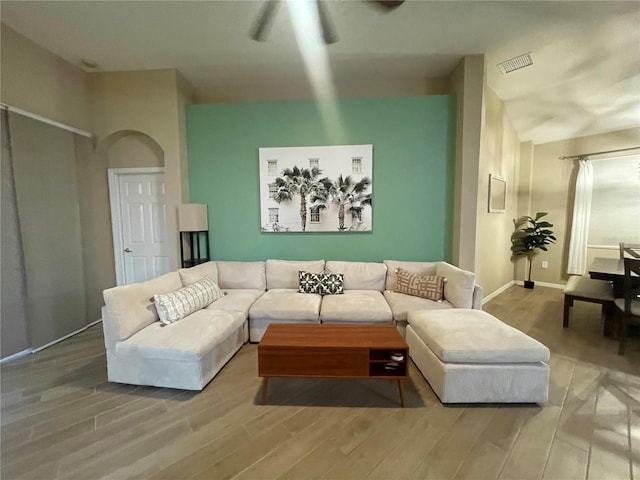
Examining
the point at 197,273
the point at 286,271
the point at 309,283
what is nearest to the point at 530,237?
the point at 309,283

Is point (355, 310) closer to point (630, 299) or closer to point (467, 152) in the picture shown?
point (467, 152)

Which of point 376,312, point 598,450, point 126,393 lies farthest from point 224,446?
point 598,450

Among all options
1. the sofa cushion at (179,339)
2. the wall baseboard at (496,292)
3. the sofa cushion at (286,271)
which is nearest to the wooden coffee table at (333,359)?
the sofa cushion at (179,339)

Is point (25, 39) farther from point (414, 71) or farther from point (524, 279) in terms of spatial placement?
point (524, 279)

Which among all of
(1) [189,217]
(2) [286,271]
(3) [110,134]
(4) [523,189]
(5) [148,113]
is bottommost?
(2) [286,271]

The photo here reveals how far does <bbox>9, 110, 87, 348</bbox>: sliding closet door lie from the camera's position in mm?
2740

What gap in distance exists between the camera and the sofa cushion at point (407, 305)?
2.71 metres

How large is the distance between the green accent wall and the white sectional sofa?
0.40 m

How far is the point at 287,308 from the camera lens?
9.12 ft

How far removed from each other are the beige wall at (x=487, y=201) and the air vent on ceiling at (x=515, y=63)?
0.31 m

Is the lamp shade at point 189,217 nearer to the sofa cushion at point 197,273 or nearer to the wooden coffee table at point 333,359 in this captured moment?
the sofa cushion at point 197,273

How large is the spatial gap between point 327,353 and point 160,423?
1.18 meters

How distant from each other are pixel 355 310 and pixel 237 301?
130 cm

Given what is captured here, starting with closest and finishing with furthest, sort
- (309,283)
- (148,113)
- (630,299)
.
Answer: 1. (630,299)
2. (309,283)
3. (148,113)
